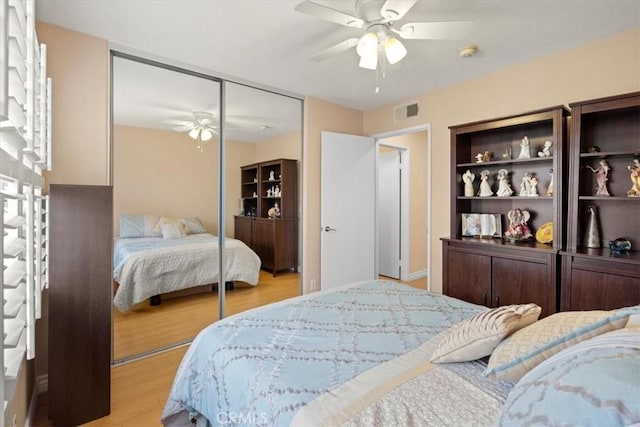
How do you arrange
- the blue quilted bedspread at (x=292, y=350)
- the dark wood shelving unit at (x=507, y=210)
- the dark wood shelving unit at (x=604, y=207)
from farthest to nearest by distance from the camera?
the dark wood shelving unit at (x=507, y=210), the dark wood shelving unit at (x=604, y=207), the blue quilted bedspread at (x=292, y=350)

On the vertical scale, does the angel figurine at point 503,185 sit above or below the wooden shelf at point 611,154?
below

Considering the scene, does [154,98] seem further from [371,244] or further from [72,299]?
[371,244]

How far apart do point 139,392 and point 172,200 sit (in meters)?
1.51

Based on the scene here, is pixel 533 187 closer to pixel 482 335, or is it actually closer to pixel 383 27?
pixel 383 27

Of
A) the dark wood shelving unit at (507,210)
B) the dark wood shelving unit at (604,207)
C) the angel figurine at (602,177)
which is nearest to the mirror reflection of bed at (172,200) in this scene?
the dark wood shelving unit at (507,210)

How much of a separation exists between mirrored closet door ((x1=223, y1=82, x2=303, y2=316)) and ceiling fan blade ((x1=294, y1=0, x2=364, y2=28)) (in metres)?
1.69

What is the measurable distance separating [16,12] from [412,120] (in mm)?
3477

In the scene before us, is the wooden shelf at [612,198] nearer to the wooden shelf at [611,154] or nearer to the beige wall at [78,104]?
the wooden shelf at [611,154]

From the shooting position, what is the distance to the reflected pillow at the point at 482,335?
3.72 feet

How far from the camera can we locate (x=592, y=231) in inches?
94.6

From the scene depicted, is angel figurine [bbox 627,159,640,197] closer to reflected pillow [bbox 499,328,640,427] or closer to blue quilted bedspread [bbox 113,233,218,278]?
reflected pillow [bbox 499,328,640,427]

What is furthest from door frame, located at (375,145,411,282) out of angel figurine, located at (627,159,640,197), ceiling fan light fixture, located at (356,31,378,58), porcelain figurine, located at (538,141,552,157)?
ceiling fan light fixture, located at (356,31,378,58)

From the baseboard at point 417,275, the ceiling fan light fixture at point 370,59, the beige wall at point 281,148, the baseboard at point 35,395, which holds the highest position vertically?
the ceiling fan light fixture at point 370,59

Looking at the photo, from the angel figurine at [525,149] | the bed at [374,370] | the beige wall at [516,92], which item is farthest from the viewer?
the angel figurine at [525,149]
